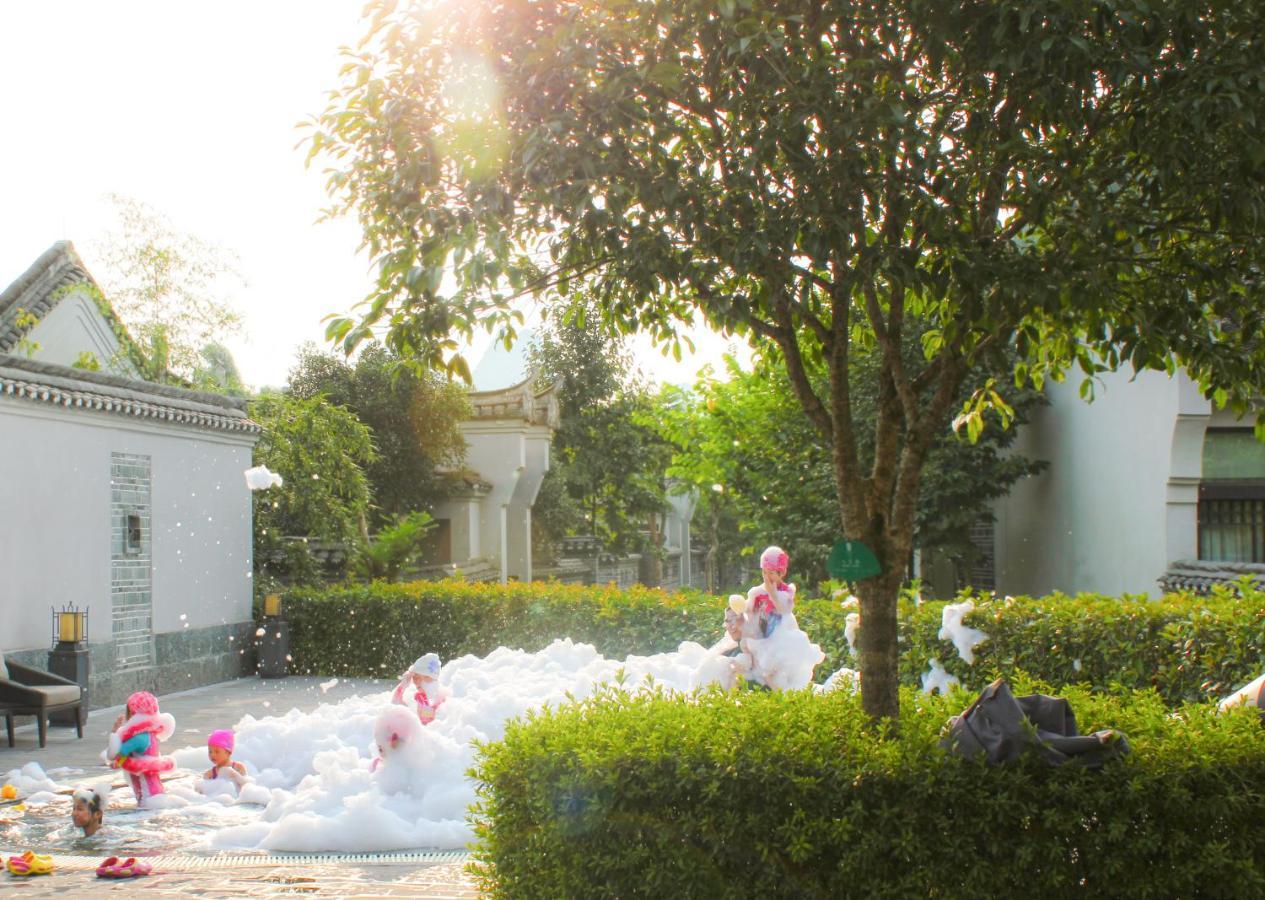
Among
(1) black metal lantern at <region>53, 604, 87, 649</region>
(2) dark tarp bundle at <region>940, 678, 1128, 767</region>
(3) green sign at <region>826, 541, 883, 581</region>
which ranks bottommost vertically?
(1) black metal lantern at <region>53, 604, 87, 649</region>

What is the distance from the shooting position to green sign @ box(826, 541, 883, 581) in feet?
18.1

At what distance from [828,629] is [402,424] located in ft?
55.5

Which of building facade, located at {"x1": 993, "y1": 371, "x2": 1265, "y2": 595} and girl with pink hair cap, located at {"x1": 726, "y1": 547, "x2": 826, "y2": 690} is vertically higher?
building facade, located at {"x1": 993, "y1": 371, "x2": 1265, "y2": 595}

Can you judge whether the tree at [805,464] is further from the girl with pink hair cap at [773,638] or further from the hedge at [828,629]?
the girl with pink hair cap at [773,638]

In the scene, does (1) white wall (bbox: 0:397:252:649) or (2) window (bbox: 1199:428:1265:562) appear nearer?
(1) white wall (bbox: 0:397:252:649)

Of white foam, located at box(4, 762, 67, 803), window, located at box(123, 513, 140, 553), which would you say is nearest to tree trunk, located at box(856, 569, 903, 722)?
white foam, located at box(4, 762, 67, 803)

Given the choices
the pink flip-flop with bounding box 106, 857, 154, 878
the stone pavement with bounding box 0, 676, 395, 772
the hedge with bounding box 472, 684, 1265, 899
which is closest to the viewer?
the hedge with bounding box 472, 684, 1265, 899

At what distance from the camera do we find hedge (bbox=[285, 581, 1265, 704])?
928 cm

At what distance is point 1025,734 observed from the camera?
16.5ft

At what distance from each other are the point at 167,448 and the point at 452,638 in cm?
Answer: 471

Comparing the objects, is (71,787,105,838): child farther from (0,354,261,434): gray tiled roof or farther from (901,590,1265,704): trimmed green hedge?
(901,590,1265,704): trimmed green hedge

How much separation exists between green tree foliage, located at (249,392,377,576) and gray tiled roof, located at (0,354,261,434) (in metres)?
2.40

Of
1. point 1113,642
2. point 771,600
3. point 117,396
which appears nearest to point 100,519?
point 117,396

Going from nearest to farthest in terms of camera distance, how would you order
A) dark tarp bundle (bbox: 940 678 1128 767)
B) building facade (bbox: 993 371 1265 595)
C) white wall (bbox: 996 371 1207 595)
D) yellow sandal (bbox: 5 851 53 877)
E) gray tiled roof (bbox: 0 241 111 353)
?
dark tarp bundle (bbox: 940 678 1128 767)
yellow sandal (bbox: 5 851 53 877)
building facade (bbox: 993 371 1265 595)
white wall (bbox: 996 371 1207 595)
gray tiled roof (bbox: 0 241 111 353)
